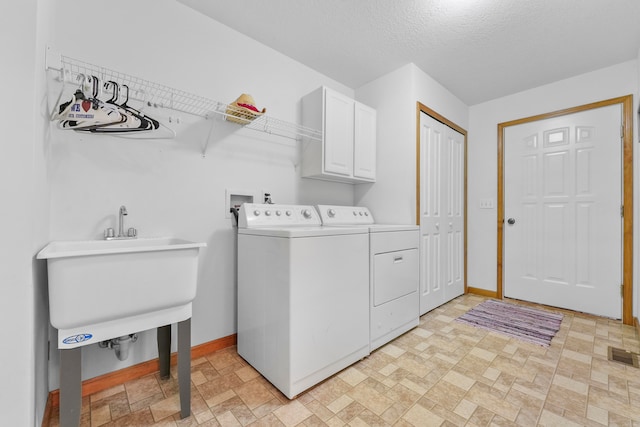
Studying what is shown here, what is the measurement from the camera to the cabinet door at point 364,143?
2.47m

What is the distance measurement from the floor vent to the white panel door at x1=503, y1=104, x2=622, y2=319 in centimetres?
82

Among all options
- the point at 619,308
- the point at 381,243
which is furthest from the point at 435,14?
the point at 619,308

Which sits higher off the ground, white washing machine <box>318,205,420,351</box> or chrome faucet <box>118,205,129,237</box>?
chrome faucet <box>118,205,129,237</box>

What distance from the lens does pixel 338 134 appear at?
231 centimetres

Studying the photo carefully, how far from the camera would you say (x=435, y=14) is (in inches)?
71.8

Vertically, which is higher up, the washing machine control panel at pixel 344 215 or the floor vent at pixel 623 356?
the washing machine control panel at pixel 344 215

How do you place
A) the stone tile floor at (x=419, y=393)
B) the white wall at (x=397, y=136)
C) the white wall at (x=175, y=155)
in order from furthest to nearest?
the white wall at (x=397, y=136)
the white wall at (x=175, y=155)
the stone tile floor at (x=419, y=393)

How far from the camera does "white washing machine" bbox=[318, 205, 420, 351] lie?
1856 millimetres

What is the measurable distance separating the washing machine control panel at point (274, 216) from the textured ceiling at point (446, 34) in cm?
128

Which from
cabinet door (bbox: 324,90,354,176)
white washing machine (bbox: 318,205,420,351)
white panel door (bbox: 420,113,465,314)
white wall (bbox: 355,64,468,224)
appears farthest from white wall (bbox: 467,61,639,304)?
cabinet door (bbox: 324,90,354,176)

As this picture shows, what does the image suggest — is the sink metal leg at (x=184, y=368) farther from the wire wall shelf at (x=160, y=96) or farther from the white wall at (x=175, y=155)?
the wire wall shelf at (x=160, y=96)

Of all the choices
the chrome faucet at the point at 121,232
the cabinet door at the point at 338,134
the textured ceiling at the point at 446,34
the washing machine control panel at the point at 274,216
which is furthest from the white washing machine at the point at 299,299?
the textured ceiling at the point at 446,34

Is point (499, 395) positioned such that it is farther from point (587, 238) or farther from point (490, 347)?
point (587, 238)

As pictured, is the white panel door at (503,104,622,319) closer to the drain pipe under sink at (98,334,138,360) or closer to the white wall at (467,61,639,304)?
the white wall at (467,61,639,304)
